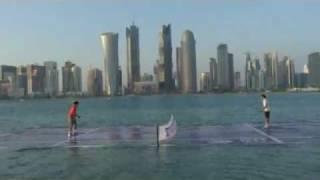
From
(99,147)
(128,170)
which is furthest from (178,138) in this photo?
(128,170)

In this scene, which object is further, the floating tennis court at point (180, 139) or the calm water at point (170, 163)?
the floating tennis court at point (180, 139)

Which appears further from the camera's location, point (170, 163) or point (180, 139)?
point (180, 139)

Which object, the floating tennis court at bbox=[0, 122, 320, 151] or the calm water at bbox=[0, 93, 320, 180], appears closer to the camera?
the calm water at bbox=[0, 93, 320, 180]

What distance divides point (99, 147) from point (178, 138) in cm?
420

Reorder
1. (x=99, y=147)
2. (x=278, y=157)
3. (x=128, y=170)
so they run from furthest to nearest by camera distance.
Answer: (x=99, y=147) → (x=278, y=157) → (x=128, y=170)

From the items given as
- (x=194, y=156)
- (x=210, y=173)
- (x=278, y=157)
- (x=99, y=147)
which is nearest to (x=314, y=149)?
(x=278, y=157)

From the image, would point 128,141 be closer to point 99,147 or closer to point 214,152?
point 99,147

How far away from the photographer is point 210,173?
1789 cm

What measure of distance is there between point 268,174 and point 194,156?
420cm

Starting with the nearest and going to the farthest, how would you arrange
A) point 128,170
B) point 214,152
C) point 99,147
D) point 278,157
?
point 128,170, point 278,157, point 214,152, point 99,147

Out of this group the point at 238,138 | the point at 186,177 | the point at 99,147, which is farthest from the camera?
the point at 238,138

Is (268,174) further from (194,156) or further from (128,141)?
(128,141)

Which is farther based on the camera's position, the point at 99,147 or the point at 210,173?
the point at 99,147

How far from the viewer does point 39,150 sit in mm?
24828
